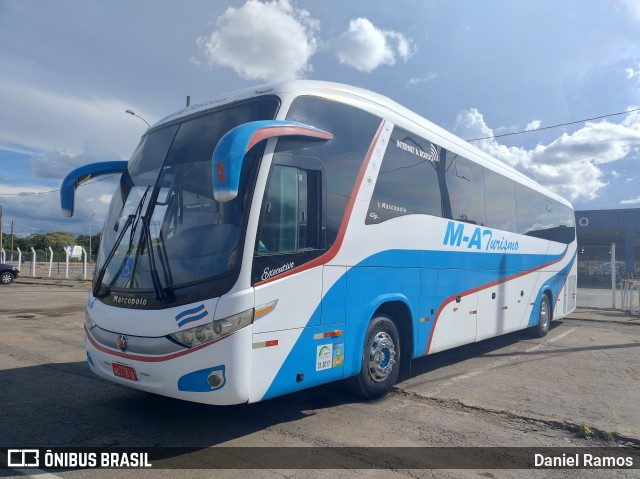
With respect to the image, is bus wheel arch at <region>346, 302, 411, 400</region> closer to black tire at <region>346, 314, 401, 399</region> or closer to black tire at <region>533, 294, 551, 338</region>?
black tire at <region>346, 314, 401, 399</region>

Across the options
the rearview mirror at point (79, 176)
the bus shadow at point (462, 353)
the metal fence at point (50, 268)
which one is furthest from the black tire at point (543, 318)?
the metal fence at point (50, 268)

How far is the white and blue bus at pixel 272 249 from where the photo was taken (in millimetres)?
4449

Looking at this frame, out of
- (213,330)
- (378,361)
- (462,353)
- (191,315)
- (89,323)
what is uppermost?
(191,315)

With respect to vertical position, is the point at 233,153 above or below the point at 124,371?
above

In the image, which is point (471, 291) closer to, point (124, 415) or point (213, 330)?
point (213, 330)

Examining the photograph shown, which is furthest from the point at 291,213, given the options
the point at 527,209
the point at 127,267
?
the point at 527,209

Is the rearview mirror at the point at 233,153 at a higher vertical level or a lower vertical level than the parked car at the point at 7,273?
higher

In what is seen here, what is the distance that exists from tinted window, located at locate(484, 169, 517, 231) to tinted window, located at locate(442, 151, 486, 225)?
32 centimetres

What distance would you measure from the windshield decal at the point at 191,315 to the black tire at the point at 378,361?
2.23 metres

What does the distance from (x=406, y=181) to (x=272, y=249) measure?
8.84 ft

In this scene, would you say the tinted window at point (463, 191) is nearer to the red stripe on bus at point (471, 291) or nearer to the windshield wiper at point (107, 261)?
the red stripe on bus at point (471, 291)

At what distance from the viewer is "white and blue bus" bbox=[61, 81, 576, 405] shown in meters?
4.45

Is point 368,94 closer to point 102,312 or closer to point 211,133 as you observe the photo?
point 211,133

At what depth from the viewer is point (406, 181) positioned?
6730mm
